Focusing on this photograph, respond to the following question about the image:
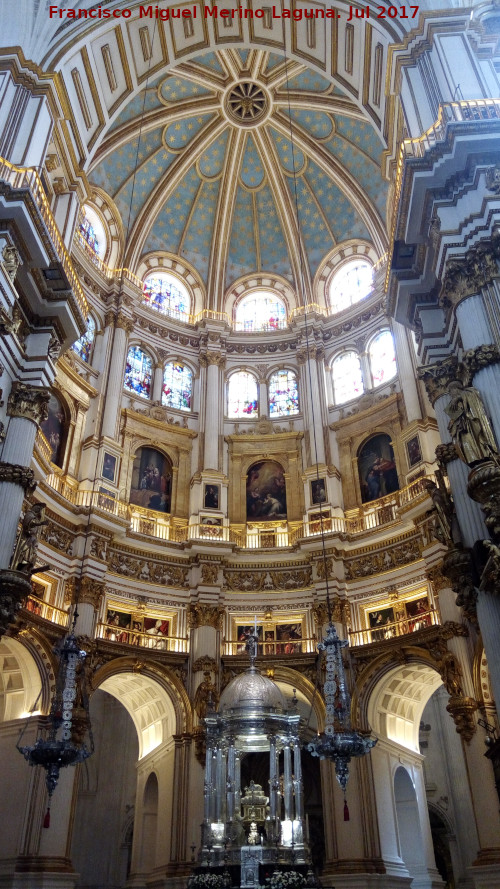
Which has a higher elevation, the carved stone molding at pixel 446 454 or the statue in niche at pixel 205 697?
the carved stone molding at pixel 446 454

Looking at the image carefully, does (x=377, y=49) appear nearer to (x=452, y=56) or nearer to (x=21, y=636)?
(x=452, y=56)

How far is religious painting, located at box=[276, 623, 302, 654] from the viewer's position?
24.3 metres

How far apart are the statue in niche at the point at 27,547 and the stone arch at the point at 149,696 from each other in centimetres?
790

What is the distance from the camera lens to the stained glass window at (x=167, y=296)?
31.3m

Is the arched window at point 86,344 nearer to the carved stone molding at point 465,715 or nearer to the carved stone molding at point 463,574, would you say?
the carved stone molding at point 465,715

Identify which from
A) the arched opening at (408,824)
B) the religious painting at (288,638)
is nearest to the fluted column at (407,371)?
the religious painting at (288,638)

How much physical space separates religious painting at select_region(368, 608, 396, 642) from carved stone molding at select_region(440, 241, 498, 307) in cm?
1197

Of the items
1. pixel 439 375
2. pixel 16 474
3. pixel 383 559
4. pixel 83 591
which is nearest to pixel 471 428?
pixel 439 375

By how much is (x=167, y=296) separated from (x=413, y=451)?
44.4 feet

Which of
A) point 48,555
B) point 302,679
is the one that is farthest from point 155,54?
point 302,679

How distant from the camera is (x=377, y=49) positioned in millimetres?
21016

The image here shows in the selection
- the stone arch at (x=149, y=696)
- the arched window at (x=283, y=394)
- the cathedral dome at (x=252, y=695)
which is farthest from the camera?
the arched window at (x=283, y=394)

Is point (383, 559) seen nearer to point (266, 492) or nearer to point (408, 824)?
point (266, 492)

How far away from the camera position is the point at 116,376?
27.1 metres
